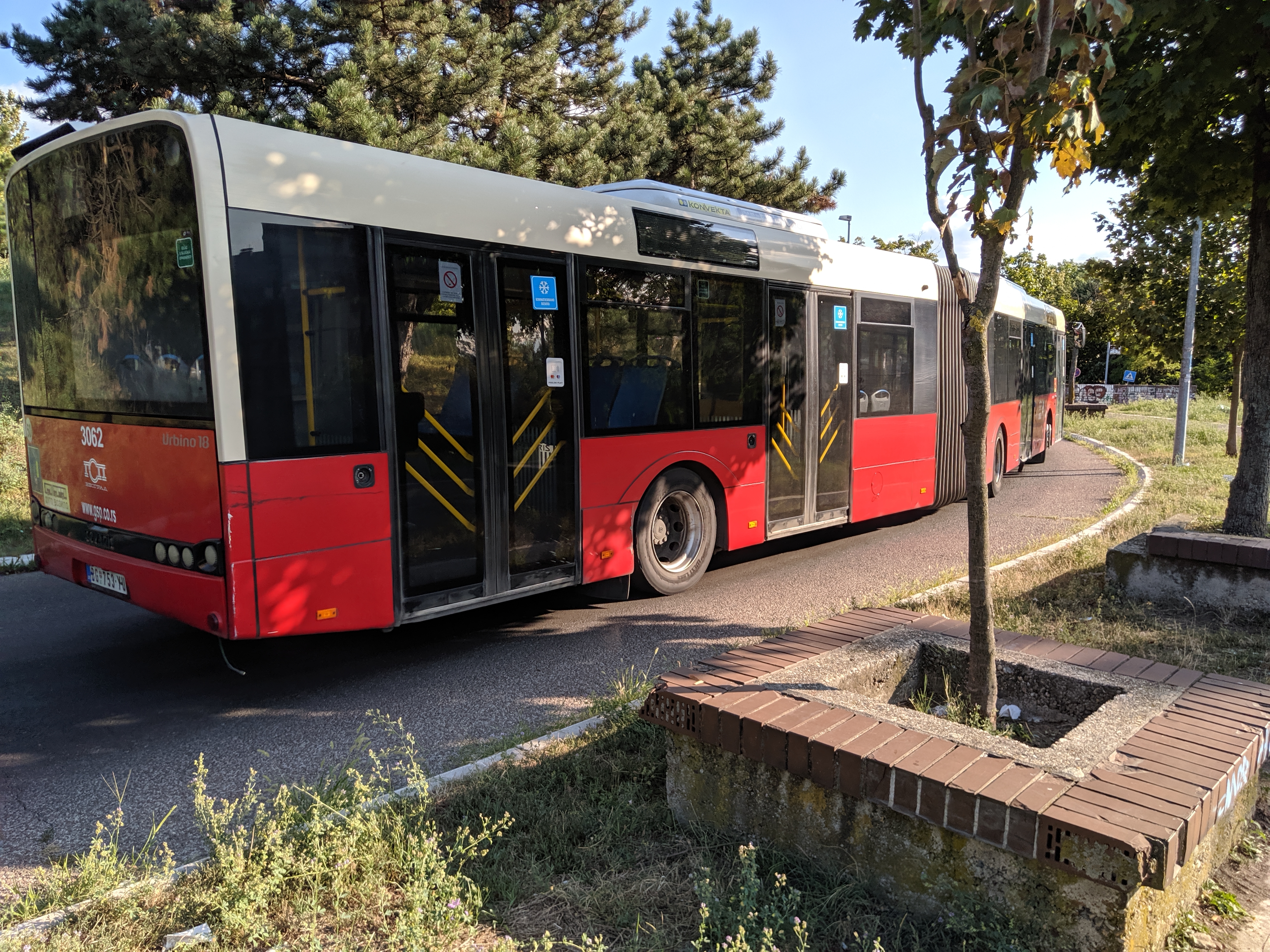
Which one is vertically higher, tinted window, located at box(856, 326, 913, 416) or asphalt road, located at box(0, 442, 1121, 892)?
tinted window, located at box(856, 326, 913, 416)

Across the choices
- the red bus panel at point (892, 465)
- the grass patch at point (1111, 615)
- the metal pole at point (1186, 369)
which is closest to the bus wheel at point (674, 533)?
the grass patch at point (1111, 615)

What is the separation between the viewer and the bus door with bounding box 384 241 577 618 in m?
5.58

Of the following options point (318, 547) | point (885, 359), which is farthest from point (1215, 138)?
point (318, 547)

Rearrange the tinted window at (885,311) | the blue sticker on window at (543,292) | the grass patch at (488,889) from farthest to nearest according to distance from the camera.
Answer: the tinted window at (885,311)
the blue sticker on window at (543,292)
the grass patch at (488,889)

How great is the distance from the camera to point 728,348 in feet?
26.1

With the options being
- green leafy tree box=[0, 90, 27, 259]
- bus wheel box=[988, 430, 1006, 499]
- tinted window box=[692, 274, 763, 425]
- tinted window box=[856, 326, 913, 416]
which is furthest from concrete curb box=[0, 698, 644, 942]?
green leafy tree box=[0, 90, 27, 259]

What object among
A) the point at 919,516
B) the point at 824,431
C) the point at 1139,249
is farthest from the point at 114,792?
the point at 1139,249

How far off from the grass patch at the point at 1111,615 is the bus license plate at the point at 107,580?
16.9ft

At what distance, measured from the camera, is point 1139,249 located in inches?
675

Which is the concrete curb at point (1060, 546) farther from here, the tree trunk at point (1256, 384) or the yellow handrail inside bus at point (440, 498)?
the yellow handrail inside bus at point (440, 498)

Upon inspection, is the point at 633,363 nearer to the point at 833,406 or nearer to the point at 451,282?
the point at 451,282

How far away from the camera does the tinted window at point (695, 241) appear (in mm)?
7184

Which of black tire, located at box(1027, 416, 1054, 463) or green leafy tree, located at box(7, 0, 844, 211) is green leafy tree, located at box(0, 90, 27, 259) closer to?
green leafy tree, located at box(7, 0, 844, 211)

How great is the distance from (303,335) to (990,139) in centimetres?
359
